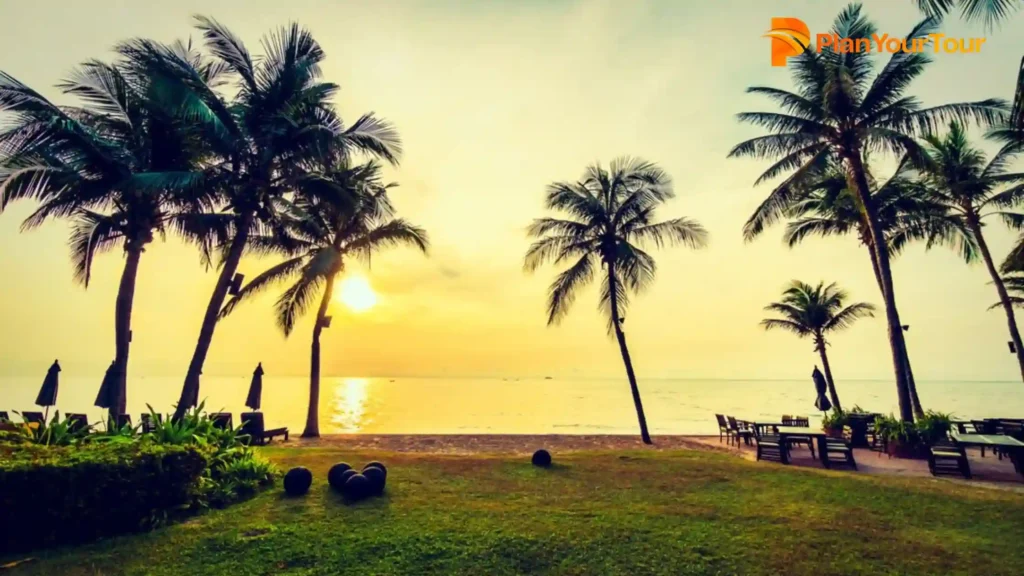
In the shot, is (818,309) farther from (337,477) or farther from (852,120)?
(337,477)

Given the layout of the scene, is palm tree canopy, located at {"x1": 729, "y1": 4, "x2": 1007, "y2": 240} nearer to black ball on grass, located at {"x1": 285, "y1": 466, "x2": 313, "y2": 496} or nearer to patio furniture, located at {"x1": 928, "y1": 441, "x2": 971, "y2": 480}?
patio furniture, located at {"x1": 928, "y1": 441, "x2": 971, "y2": 480}

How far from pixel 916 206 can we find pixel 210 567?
21689 mm

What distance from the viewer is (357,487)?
751cm

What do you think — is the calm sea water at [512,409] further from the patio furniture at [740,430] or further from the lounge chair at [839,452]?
the lounge chair at [839,452]

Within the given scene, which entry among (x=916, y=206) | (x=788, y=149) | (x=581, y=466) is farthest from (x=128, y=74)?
(x=916, y=206)

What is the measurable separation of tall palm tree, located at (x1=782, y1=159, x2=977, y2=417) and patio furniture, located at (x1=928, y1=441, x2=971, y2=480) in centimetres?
598

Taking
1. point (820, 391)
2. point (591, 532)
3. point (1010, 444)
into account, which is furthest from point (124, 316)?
point (820, 391)

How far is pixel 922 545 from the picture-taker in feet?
19.2

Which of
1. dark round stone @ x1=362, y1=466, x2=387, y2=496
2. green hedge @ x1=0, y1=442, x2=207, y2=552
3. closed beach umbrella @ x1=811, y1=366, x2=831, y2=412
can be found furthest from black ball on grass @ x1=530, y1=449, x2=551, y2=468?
closed beach umbrella @ x1=811, y1=366, x2=831, y2=412

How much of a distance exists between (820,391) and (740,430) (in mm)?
4884

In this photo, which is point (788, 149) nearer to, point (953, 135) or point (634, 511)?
point (953, 135)

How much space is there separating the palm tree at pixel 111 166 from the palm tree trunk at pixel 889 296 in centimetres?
1800

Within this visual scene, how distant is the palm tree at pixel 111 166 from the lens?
410 inches

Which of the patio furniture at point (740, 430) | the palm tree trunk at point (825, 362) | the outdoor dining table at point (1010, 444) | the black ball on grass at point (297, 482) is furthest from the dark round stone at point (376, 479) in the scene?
the palm tree trunk at point (825, 362)
